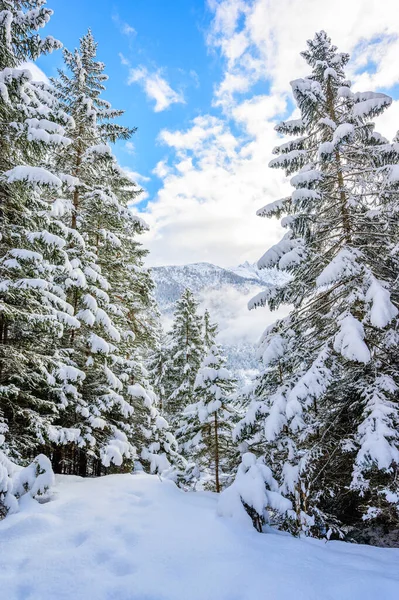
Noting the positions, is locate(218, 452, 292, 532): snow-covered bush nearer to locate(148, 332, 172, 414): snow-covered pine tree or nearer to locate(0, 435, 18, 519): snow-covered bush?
locate(0, 435, 18, 519): snow-covered bush

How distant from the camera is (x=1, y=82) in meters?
7.00

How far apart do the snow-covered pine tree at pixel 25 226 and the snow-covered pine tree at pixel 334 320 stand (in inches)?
213

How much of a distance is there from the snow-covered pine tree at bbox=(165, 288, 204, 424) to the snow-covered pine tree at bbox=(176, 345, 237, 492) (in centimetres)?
660

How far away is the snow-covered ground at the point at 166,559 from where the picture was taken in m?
3.14

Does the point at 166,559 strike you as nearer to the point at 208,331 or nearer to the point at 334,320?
the point at 334,320

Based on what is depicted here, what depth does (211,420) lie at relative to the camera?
1433 centimetres

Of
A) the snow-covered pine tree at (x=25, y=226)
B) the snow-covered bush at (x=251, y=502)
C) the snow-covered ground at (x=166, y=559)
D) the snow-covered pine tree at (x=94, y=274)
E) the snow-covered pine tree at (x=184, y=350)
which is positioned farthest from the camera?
the snow-covered pine tree at (x=184, y=350)

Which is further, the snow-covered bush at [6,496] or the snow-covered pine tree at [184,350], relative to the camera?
the snow-covered pine tree at [184,350]

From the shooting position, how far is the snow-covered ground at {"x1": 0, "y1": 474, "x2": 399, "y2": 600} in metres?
3.14

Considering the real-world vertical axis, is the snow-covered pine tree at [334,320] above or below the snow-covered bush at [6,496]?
above

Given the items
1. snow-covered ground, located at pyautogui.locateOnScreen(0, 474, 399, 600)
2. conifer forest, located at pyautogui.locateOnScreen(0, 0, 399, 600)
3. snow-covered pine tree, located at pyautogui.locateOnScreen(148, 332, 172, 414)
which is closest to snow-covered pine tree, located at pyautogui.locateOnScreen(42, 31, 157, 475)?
conifer forest, located at pyautogui.locateOnScreen(0, 0, 399, 600)

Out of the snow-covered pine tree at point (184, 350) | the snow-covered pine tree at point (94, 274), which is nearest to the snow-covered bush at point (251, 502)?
the snow-covered pine tree at point (94, 274)

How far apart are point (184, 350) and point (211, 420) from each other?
8.80 metres

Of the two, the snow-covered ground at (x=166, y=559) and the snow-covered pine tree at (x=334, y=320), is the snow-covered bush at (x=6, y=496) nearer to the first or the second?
the snow-covered ground at (x=166, y=559)
